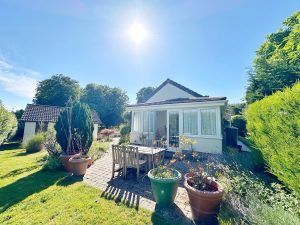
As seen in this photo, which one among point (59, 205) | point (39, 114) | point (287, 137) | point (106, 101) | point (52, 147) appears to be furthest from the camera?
point (106, 101)

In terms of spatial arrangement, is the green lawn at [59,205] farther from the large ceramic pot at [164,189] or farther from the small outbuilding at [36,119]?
the small outbuilding at [36,119]

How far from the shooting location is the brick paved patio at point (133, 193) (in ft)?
13.2

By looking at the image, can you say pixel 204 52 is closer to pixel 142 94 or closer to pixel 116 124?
pixel 116 124

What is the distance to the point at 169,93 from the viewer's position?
17.7 metres

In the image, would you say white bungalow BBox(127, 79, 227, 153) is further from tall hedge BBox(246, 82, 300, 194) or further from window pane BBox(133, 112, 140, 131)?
tall hedge BBox(246, 82, 300, 194)

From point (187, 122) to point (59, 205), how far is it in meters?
8.64

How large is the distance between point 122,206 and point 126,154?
7.01 feet

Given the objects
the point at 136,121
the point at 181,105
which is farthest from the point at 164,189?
the point at 136,121

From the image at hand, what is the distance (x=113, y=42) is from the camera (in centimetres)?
1004

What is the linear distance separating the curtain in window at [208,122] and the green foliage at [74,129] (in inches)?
303

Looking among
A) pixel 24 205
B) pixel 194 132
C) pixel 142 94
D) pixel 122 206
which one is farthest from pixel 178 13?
pixel 142 94

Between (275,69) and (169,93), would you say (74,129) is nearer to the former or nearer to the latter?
(169,93)

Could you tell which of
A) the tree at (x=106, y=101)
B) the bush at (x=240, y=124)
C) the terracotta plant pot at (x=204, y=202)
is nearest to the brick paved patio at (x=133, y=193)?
the terracotta plant pot at (x=204, y=202)

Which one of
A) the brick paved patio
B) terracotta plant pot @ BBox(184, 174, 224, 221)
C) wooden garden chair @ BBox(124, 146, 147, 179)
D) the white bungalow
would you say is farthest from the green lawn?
the white bungalow
